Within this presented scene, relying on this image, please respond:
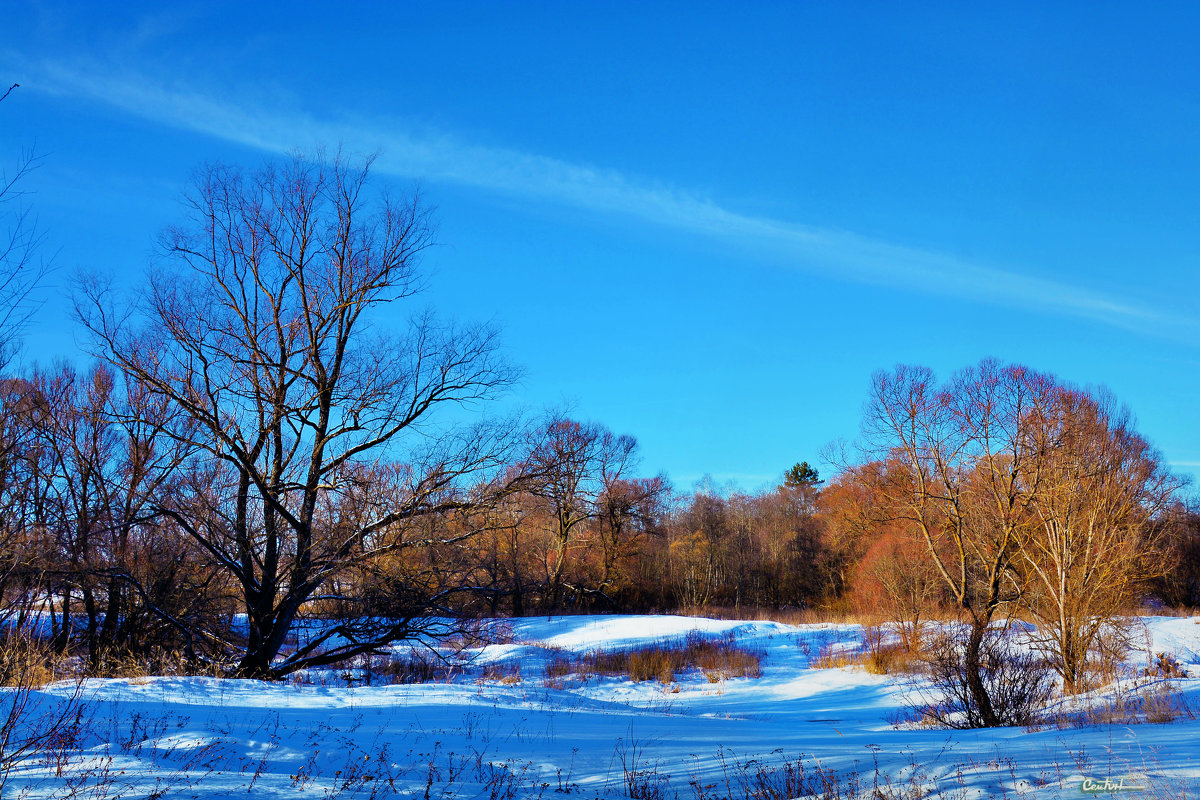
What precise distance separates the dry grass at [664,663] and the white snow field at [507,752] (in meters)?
7.94

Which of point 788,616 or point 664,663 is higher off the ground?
point 664,663

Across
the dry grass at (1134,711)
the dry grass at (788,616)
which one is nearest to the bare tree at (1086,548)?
the dry grass at (1134,711)

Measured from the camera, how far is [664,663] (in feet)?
70.2

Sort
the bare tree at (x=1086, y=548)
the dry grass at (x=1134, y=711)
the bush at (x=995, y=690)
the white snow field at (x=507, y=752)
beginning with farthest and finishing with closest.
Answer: the bare tree at (x=1086, y=548)
the bush at (x=995, y=690)
the dry grass at (x=1134, y=711)
the white snow field at (x=507, y=752)

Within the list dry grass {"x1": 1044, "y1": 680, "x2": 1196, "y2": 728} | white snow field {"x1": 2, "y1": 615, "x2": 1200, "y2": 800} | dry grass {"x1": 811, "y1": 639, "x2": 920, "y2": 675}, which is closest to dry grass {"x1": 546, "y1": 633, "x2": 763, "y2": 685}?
dry grass {"x1": 811, "y1": 639, "x2": 920, "y2": 675}

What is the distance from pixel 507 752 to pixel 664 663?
14.3 meters

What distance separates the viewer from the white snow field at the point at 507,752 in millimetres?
5898

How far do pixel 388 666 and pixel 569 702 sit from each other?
6.24 m

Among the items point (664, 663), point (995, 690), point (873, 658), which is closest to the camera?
point (995, 690)

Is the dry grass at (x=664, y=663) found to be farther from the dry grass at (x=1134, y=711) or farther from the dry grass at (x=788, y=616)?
the dry grass at (x=1134, y=711)

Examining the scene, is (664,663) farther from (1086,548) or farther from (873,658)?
(1086,548)

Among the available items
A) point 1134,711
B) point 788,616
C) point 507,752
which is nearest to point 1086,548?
point 1134,711

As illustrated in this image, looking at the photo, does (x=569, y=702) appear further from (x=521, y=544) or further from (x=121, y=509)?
(x=521, y=544)

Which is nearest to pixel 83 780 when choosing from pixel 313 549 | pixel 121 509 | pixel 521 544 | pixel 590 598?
pixel 313 549
